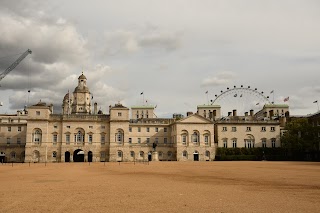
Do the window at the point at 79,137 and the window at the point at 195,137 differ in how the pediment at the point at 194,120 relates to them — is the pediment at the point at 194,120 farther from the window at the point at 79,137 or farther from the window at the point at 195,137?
the window at the point at 79,137

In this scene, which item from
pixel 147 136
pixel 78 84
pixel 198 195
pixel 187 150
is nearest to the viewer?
pixel 198 195

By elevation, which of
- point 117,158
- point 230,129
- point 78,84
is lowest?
point 117,158

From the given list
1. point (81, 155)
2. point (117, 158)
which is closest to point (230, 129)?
point (117, 158)

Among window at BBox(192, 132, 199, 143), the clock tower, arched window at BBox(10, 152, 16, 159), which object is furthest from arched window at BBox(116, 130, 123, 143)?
the clock tower

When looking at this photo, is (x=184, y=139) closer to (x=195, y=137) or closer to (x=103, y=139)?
(x=195, y=137)

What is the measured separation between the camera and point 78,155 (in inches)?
3152

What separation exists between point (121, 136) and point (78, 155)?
12.8 meters

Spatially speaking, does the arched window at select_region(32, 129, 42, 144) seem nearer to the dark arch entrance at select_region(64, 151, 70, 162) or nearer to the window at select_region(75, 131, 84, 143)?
the dark arch entrance at select_region(64, 151, 70, 162)

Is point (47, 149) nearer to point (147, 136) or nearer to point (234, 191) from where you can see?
point (147, 136)

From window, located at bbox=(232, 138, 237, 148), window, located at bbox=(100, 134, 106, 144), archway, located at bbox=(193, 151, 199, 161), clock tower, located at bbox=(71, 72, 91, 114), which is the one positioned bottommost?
archway, located at bbox=(193, 151, 199, 161)

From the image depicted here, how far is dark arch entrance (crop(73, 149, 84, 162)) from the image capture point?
7693 centimetres

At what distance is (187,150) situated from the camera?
77.6 metres

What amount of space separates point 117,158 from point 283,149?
1522 inches

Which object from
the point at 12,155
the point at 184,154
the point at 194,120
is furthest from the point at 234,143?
the point at 12,155
